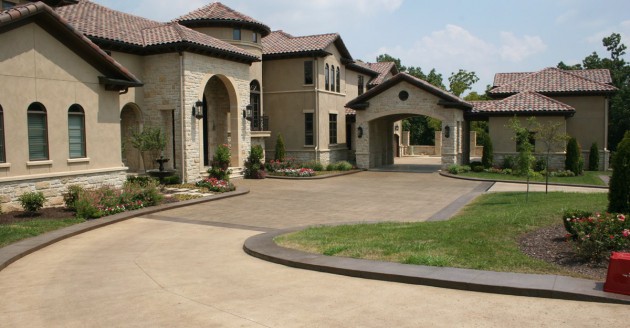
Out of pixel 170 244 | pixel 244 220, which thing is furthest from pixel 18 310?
pixel 244 220

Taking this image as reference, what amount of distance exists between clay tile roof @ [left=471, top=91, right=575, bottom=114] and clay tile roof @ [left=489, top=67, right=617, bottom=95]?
10.3 ft

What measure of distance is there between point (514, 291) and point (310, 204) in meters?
11.7

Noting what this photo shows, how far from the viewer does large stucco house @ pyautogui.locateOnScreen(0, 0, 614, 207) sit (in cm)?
1530

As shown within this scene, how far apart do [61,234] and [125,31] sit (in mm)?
14440

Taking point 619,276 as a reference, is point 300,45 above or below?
above

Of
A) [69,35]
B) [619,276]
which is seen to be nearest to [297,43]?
[69,35]

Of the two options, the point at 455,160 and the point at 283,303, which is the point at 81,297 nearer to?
the point at 283,303

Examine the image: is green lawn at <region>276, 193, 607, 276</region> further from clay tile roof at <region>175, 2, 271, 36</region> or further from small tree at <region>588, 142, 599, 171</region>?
small tree at <region>588, 142, 599, 171</region>

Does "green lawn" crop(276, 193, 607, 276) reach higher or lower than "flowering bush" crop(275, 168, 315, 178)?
lower

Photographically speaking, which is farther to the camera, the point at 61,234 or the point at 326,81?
the point at 326,81

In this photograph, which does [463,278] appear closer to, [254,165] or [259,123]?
[254,165]

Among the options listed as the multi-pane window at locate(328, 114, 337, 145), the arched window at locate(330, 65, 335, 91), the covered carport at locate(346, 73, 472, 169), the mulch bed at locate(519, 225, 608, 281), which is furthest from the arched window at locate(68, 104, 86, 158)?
the arched window at locate(330, 65, 335, 91)

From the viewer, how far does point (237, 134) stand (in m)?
26.8

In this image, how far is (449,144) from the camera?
3003 centimetres
